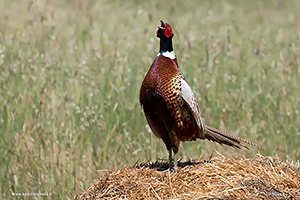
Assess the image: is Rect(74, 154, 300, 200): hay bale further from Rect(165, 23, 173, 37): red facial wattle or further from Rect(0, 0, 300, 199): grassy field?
Rect(165, 23, 173, 37): red facial wattle

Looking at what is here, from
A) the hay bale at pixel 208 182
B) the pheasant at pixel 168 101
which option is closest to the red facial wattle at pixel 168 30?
the pheasant at pixel 168 101

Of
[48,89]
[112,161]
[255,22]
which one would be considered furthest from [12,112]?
[255,22]

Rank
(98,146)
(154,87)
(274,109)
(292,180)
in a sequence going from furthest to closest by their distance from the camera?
(274,109)
(98,146)
(154,87)
(292,180)

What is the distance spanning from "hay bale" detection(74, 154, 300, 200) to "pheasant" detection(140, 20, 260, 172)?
30 cm

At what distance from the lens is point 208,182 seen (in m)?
3.31

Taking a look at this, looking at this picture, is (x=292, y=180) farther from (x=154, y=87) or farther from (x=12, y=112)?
(x=12, y=112)

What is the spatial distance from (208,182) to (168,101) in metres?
0.84

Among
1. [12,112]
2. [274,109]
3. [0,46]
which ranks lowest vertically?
[274,109]

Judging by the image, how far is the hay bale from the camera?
3.09m

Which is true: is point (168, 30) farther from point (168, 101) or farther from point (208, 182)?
point (208, 182)

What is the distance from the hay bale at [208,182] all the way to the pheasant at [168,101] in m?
0.30

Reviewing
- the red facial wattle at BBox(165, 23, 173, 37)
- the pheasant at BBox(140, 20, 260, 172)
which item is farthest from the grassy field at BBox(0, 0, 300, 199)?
the red facial wattle at BBox(165, 23, 173, 37)

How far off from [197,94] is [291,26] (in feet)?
20.0

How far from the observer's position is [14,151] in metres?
4.87
